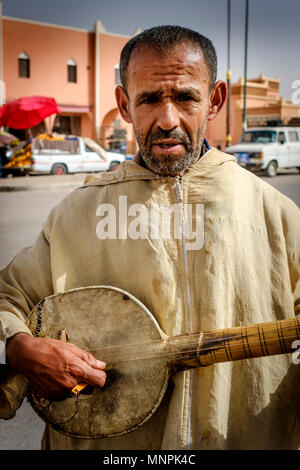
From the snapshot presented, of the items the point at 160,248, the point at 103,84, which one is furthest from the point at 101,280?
the point at 103,84

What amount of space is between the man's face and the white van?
14856 mm

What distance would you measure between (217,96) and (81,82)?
2756cm

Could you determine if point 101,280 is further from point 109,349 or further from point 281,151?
point 281,151

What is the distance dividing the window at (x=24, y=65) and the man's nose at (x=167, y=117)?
26.4 m

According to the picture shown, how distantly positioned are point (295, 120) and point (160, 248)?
24796 mm

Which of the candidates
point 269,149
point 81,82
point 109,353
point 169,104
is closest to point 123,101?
point 169,104

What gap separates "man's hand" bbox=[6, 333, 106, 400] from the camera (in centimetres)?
131

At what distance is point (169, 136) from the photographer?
1.44 m

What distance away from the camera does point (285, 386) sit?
1459 mm

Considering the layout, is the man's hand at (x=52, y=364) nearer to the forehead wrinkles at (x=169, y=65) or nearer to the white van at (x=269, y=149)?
the forehead wrinkles at (x=169, y=65)

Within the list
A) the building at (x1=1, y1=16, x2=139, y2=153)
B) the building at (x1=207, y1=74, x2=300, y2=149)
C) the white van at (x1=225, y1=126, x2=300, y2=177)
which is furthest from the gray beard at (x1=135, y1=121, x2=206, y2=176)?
the building at (x1=207, y1=74, x2=300, y2=149)

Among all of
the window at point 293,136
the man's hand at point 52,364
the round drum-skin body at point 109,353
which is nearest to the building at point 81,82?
the window at point 293,136

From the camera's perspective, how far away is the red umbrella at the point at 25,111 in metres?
19.5

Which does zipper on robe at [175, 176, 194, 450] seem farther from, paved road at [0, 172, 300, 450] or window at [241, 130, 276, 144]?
window at [241, 130, 276, 144]
